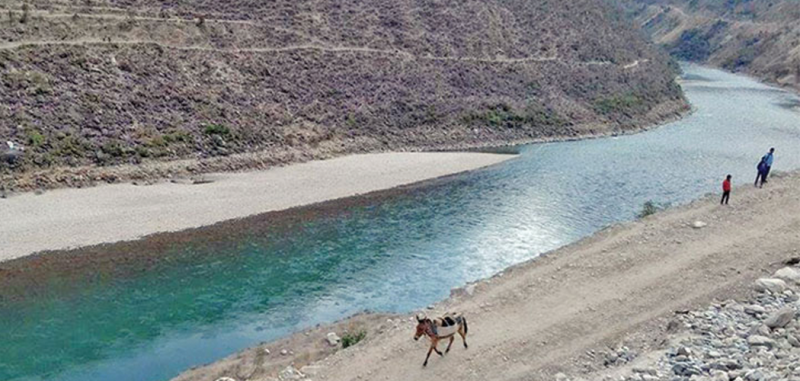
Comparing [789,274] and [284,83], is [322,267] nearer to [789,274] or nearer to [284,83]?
[789,274]

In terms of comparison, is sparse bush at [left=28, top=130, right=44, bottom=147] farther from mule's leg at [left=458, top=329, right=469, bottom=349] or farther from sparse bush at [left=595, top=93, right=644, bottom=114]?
sparse bush at [left=595, top=93, right=644, bottom=114]

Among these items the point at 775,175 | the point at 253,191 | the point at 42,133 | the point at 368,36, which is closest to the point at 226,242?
the point at 253,191

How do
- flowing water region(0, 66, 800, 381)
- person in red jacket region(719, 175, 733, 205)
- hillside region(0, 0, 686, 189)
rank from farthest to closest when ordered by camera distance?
hillside region(0, 0, 686, 189)
person in red jacket region(719, 175, 733, 205)
flowing water region(0, 66, 800, 381)

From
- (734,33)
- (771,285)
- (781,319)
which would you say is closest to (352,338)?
(781,319)

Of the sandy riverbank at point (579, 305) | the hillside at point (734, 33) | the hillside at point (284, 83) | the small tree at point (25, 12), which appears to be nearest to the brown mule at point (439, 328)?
the sandy riverbank at point (579, 305)

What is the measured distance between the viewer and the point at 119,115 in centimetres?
3756

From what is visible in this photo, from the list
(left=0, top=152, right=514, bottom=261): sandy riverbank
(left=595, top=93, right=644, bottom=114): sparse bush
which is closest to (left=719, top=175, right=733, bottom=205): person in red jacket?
(left=0, top=152, right=514, bottom=261): sandy riverbank

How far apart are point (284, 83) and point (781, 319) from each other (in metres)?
37.7

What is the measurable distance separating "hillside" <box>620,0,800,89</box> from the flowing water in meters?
62.3

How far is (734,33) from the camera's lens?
122 metres

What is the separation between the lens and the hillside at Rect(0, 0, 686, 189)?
35906 millimetres

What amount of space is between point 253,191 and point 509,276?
17.2 metres

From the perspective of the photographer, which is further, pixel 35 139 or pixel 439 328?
pixel 35 139

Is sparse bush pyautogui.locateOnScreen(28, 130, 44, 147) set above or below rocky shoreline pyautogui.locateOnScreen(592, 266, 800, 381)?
above
